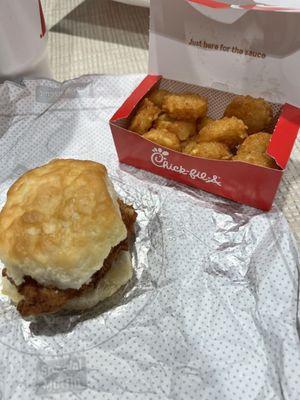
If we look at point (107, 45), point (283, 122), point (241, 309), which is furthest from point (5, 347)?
point (107, 45)

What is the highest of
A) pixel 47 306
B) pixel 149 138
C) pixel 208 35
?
pixel 208 35

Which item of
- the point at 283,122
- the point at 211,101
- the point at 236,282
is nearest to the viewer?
Result: the point at 236,282

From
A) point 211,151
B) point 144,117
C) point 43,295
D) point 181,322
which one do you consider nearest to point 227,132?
point 211,151

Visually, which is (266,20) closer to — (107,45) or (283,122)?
(283,122)

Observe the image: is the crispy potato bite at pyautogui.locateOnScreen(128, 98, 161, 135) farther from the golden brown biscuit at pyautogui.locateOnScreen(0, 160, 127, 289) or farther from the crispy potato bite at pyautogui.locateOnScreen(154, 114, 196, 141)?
the golden brown biscuit at pyautogui.locateOnScreen(0, 160, 127, 289)

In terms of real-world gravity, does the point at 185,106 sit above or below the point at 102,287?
above

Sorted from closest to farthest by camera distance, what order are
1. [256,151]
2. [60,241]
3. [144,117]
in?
[60,241], [256,151], [144,117]

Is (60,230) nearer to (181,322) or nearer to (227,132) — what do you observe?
(181,322)
